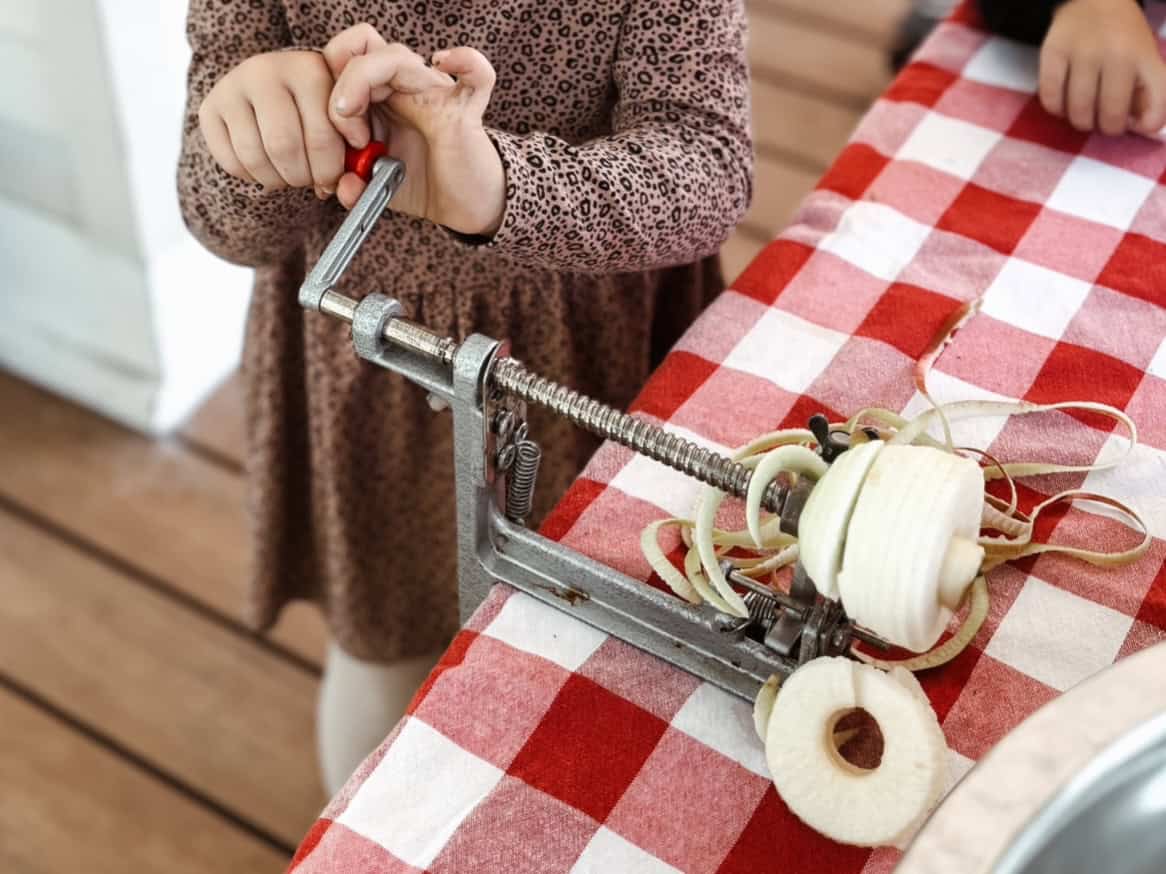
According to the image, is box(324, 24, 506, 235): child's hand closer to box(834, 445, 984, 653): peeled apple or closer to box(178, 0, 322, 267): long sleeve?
box(178, 0, 322, 267): long sleeve

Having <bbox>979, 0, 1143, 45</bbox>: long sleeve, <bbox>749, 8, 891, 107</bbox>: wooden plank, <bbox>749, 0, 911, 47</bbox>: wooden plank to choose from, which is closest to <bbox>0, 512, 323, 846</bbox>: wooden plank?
<bbox>979, 0, 1143, 45</bbox>: long sleeve

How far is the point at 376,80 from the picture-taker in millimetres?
514

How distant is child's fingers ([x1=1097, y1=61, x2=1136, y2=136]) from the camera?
0.68 meters

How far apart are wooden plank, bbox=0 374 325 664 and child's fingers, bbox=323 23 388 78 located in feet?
2.72

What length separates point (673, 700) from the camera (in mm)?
467

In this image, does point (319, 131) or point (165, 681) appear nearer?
point (319, 131)

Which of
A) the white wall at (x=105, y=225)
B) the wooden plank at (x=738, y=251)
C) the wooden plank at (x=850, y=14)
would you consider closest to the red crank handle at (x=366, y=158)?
the white wall at (x=105, y=225)

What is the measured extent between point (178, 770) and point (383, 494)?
1.51ft

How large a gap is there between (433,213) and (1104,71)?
14.5 inches

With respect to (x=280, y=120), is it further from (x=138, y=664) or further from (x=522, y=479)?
(x=138, y=664)

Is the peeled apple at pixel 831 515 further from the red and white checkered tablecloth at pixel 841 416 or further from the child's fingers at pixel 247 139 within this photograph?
the child's fingers at pixel 247 139

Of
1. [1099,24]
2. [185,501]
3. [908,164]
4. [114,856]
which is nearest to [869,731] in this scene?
[908,164]

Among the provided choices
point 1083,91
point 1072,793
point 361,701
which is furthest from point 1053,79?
point 361,701

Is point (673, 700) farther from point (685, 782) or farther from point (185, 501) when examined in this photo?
point (185, 501)
